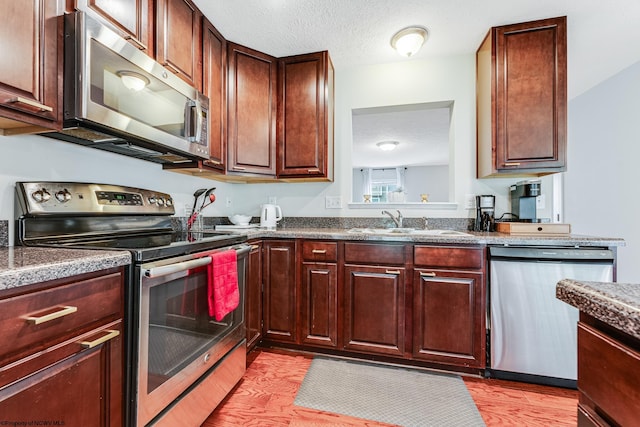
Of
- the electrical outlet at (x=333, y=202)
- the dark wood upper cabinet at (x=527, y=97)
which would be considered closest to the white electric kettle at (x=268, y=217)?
the electrical outlet at (x=333, y=202)

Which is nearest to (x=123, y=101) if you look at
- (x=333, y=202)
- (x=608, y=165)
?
(x=333, y=202)

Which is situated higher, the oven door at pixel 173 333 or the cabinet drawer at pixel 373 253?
the cabinet drawer at pixel 373 253

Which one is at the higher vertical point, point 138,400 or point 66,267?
point 66,267

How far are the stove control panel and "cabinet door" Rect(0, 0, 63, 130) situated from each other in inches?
10.5

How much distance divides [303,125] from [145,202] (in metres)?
1.30

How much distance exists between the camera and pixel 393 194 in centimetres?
248

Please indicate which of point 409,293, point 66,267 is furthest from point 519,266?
point 66,267

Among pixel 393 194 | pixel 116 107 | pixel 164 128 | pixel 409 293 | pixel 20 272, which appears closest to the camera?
pixel 20 272

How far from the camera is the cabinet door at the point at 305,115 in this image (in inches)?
89.0

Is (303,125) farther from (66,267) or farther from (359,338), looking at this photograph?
(66,267)

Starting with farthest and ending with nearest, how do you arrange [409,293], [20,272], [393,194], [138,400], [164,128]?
[393,194], [409,293], [164,128], [138,400], [20,272]

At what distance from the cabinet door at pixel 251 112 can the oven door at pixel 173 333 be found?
1.09 metres

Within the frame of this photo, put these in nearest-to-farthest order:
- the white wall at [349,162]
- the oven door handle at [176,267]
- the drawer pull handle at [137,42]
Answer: the oven door handle at [176,267], the drawer pull handle at [137,42], the white wall at [349,162]

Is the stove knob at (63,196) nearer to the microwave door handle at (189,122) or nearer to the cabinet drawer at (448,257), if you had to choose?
the microwave door handle at (189,122)
